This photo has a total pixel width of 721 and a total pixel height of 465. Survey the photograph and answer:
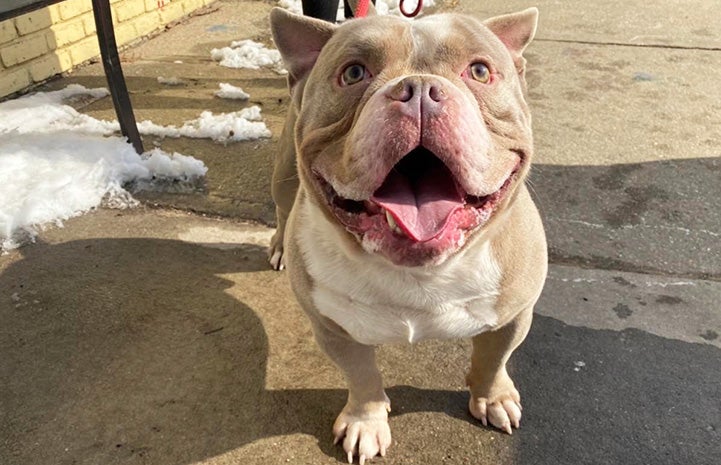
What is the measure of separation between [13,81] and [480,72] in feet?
14.3

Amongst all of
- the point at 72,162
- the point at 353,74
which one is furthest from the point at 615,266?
the point at 72,162

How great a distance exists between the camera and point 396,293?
2.04 metres

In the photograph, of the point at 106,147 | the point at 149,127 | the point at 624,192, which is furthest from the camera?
the point at 149,127

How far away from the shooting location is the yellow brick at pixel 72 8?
530cm

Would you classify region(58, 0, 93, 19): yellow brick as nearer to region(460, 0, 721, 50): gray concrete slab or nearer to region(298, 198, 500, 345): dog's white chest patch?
region(460, 0, 721, 50): gray concrete slab

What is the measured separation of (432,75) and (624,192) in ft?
7.95

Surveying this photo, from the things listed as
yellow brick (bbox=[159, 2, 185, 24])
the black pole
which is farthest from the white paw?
yellow brick (bbox=[159, 2, 185, 24])

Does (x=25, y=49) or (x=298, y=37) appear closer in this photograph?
(x=298, y=37)

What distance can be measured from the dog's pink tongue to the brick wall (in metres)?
4.30

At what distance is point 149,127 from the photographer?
15.1 ft

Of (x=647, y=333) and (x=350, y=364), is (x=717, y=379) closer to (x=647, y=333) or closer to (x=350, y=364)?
(x=647, y=333)

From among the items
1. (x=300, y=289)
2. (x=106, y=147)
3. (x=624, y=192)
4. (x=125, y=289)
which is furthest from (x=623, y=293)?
(x=106, y=147)

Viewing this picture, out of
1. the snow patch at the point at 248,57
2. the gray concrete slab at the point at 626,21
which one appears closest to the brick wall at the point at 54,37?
the snow patch at the point at 248,57

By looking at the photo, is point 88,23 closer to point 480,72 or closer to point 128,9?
point 128,9
